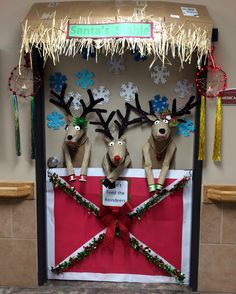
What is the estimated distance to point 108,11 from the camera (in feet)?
4.41

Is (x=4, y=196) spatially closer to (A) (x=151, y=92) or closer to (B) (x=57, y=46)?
(B) (x=57, y=46)

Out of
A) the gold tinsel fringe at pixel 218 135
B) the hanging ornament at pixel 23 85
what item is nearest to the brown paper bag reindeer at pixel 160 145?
the gold tinsel fringe at pixel 218 135

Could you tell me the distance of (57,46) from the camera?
4.25 ft

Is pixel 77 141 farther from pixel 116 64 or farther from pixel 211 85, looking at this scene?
pixel 211 85

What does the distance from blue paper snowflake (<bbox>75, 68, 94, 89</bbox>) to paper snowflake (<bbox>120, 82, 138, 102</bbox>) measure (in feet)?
0.49

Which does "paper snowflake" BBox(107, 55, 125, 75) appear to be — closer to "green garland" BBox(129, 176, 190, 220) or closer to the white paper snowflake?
the white paper snowflake

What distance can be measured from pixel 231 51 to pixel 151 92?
0.39 metres

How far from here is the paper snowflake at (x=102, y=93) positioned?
1569 mm

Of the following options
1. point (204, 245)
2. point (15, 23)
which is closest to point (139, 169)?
point (204, 245)

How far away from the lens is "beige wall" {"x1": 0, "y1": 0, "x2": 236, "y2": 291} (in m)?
1.43

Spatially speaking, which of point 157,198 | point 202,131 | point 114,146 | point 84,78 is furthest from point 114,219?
point 84,78

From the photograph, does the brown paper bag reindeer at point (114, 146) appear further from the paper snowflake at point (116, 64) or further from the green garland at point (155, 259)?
the green garland at point (155, 259)

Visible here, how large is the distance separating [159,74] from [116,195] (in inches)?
24.0

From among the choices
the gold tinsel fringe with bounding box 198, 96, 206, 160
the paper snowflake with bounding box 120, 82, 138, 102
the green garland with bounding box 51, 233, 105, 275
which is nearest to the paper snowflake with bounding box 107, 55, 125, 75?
the paper snowflake with bounding box 120, 82, 138, 102
